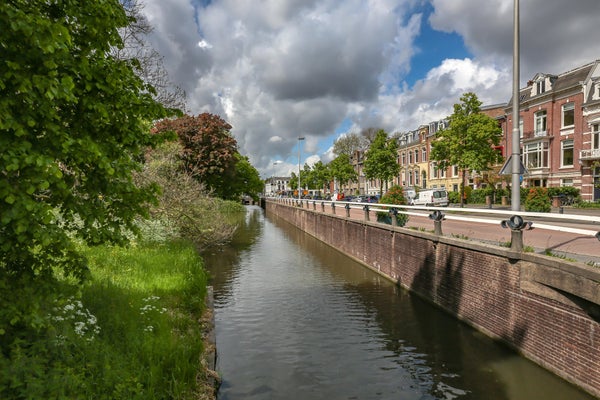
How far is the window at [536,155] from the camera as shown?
1473 inches

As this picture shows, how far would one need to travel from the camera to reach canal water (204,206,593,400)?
664 centimetres

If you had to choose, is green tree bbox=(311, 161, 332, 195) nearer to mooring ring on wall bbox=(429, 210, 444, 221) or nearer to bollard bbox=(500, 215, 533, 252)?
mooring ring on wall bbox=(429, 210, 444, 221)

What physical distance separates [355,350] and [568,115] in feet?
120

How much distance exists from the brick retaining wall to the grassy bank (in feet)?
18.4

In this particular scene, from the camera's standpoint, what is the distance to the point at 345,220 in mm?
20656

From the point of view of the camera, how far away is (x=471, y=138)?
113ft

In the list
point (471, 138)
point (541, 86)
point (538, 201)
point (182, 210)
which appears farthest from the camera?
point (541, 86)

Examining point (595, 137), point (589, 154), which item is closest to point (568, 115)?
point (595, 137)

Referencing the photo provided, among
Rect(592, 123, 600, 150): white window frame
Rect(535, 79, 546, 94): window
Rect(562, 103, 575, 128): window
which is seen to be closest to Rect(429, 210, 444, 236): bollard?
Rect(592, 123, 600, 150): white window frame

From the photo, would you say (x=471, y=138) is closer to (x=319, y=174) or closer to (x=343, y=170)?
(x=343, y=170)

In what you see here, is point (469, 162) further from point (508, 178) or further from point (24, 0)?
point (24, 0)

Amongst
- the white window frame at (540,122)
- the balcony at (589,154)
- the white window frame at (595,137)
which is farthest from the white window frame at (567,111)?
the balcony at (589,154)

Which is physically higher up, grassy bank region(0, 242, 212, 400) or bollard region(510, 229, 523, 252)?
bollard region(510, 229, 523, 252)

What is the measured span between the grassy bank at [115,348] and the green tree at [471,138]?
103 ft
